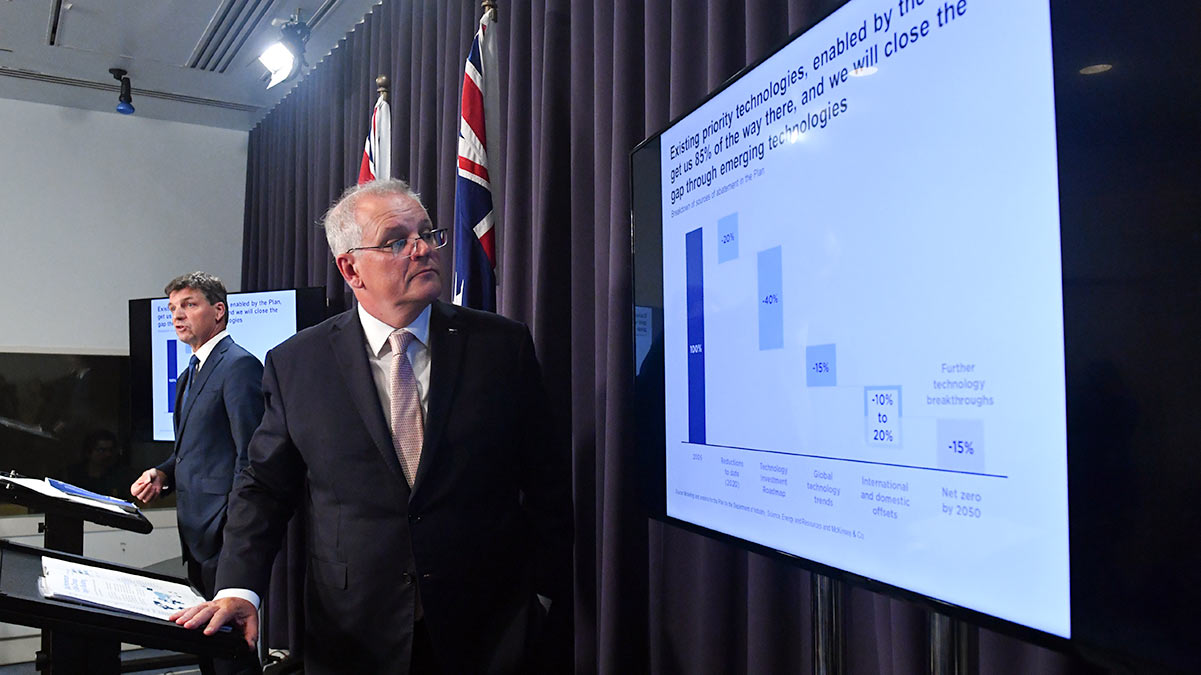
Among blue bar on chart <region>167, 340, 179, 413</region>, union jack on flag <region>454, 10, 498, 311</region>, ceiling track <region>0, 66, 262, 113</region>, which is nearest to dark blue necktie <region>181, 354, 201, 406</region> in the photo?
blue bar on chart <region>167, 340, 179, 413</region>

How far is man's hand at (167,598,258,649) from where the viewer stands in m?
1.47

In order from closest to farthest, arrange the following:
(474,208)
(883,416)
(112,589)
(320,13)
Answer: (883,416) → (112,589) → (474,208) → (320,13)

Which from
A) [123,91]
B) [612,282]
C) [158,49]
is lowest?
[612,282]

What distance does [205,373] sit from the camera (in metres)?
3.29

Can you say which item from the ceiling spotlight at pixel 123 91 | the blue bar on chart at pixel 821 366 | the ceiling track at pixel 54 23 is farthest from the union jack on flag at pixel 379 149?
the blue bar on chart at pixel 821 366

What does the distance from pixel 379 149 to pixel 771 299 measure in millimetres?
2395

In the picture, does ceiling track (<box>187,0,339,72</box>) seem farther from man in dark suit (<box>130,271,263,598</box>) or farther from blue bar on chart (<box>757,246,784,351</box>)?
blue bar on chart (<box>757,246,784,351</box>)

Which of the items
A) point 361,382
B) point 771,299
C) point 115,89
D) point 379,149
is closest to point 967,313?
point 771,299

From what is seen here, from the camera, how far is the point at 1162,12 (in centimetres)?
73

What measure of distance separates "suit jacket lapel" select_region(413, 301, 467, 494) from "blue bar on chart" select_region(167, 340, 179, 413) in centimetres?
288

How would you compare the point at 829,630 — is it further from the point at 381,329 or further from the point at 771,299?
the point at 381,329

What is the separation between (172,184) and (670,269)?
4.69 m

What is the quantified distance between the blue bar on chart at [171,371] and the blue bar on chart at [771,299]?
3.80 meters

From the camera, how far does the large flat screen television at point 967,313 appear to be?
2.39 feet
